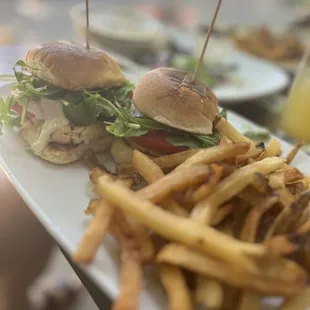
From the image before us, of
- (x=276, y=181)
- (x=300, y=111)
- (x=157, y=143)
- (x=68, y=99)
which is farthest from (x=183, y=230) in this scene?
(x=300, y=111)

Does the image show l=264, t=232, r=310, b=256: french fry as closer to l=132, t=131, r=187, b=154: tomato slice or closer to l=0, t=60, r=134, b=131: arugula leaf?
l=132, t=131, r=187, b=154: tomato slice

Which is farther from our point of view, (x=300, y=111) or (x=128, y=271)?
(x=300, y=111)

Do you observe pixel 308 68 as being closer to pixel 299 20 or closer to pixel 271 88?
pixel 271 88

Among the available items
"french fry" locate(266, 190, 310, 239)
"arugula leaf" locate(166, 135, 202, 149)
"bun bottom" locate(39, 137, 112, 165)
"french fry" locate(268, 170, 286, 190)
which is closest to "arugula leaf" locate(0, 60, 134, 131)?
"bun bottom" locate(39, 137, 112, 165)

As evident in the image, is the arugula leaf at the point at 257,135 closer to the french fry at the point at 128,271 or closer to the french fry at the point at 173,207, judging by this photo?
the french fry at the point at 173,207

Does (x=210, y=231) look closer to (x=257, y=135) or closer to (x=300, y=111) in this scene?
(x=257, y=135)
